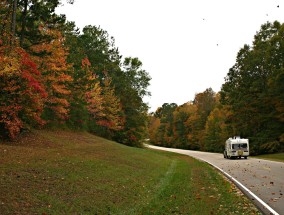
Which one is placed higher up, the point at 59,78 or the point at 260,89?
the point at 260,89

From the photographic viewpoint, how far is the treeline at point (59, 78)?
1919cm

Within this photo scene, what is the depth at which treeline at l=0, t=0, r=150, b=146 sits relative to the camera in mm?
19188

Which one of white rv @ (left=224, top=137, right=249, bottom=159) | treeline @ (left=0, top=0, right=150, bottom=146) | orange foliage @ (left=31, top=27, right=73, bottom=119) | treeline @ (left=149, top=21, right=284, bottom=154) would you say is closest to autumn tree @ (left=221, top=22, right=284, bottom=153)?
treeline @ (left=149, top=21, right=284, bottom=154)

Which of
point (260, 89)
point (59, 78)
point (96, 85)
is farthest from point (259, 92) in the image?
point (59, 78)

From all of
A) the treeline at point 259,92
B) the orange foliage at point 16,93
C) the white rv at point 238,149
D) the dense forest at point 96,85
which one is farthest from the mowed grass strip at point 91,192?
the treeline at point 259,92

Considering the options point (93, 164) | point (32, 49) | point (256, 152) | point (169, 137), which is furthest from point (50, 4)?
point (169, 137)

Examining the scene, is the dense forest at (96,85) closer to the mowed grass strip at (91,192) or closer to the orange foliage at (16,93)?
the orange foliage at (16,93)

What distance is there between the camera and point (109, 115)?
43594 mm

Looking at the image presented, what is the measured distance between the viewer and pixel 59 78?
27609 millimetres

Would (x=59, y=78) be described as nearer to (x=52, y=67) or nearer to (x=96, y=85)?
(x=52, y=67)

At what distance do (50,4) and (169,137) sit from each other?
9281cm

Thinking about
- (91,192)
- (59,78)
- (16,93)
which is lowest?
(91,192)

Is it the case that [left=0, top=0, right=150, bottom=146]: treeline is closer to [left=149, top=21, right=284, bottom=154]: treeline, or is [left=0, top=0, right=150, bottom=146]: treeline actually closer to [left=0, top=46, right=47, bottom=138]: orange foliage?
[left=0, top=46, right=47, bottom=138]: orange foliage

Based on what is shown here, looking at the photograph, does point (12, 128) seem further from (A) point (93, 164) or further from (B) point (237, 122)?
(B) point (237, 122)
